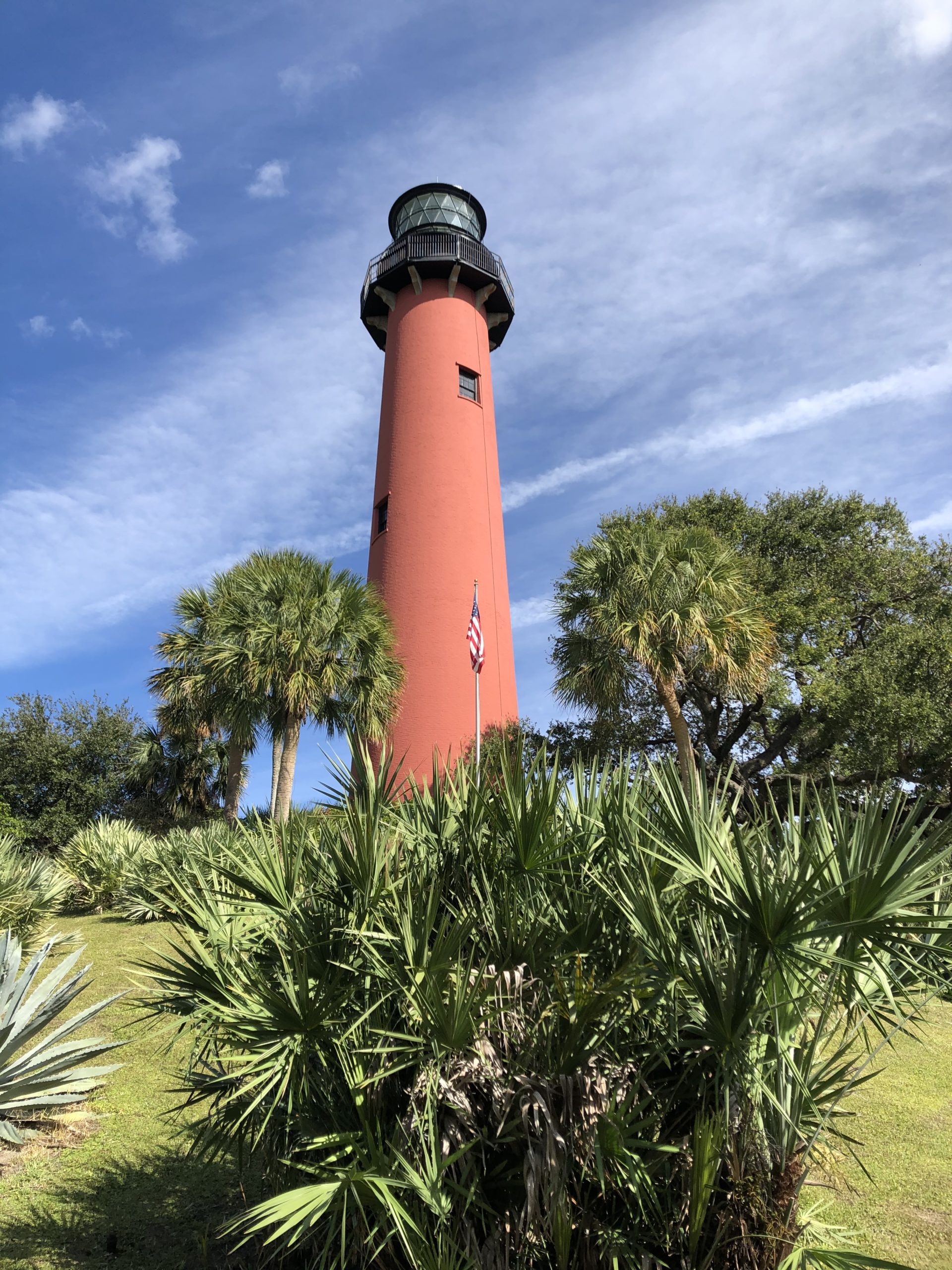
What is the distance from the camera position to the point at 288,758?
14445 mm

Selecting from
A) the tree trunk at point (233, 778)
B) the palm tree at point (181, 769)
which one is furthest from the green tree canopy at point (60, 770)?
the tree trunk at point (233, 778)

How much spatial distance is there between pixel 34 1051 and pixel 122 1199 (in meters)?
1.21

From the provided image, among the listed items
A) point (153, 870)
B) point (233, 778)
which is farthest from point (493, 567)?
point (153, 870)

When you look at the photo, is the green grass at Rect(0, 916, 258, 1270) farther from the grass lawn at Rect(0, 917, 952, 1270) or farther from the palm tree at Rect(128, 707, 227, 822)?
the palm tree at Rect(128, 707, 227, 822)

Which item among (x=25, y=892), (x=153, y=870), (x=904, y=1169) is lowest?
(x=904, y=1169)

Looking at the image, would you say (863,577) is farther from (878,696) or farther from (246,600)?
(246,600)

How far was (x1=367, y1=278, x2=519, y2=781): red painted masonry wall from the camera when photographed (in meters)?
16.0

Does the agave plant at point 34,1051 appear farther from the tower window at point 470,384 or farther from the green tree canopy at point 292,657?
the tower window at point 470,384

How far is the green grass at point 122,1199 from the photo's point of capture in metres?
3.73

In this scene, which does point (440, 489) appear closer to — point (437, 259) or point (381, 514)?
point (381, 514)

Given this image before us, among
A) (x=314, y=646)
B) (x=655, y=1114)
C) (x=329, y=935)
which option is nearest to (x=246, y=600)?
(x=314, y=646)

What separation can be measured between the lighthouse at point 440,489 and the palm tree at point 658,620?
2.48 metres

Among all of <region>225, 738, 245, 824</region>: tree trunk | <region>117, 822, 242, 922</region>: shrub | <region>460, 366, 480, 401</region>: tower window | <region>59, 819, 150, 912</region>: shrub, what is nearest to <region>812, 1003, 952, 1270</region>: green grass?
<region>117, 822, 242, 922</region>: shrub

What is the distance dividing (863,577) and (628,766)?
59.2ft
